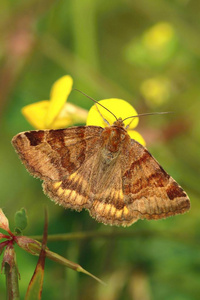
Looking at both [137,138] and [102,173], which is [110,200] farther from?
[137,138]

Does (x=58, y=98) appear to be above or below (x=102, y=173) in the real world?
above

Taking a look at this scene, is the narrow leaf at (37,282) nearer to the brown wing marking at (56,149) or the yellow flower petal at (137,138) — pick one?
the brown wing marking at (56,149)

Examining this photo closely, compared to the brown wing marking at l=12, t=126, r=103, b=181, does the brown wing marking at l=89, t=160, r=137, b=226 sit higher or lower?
lower

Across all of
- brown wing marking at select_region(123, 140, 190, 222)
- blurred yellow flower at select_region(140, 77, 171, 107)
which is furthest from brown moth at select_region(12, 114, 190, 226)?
blurred yellow flower at select_region(140, 77, 171, 107)

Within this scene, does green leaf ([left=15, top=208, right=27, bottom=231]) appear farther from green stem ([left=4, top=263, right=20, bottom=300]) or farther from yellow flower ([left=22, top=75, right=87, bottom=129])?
yellow flower ([left=22, top=75, right=87, bottom=129])

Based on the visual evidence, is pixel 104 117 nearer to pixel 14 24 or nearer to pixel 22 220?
pixel 22 220

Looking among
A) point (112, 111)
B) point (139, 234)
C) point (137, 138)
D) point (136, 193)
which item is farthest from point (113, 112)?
point (139, 234)
